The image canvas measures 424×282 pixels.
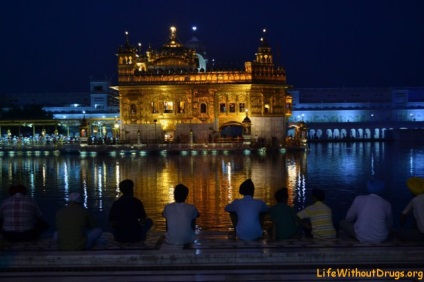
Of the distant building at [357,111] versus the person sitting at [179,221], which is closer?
the person sitting at [179,221]

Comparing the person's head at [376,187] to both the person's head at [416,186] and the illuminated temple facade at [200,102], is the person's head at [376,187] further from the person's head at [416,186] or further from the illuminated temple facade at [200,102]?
the illuminated temple facade at [200,102]

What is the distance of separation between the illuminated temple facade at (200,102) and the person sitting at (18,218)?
120 feet

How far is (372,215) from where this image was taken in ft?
28.0

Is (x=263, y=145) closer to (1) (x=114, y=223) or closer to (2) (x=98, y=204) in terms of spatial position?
(2) (x=98, y=204)

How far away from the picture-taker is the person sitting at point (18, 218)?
30.0 ft

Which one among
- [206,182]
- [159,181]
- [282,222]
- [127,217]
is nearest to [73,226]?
[127,217]

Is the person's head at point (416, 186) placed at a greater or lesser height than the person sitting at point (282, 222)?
greater

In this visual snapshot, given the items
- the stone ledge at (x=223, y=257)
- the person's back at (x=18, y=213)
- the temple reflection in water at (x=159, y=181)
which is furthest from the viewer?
the temple reflection in water at (x=159, y=181)

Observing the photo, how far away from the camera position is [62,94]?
86.1m

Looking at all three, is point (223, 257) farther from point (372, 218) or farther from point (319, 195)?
point (372, 218)

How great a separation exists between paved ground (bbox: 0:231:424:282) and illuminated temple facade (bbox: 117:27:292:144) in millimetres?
37471

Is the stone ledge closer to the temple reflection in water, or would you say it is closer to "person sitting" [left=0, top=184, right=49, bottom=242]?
"person sitting" [left=0, top=184, right=49, bottom=242]

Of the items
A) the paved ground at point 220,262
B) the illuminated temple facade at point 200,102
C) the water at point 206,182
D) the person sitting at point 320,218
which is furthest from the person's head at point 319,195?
the illuminated temple facade at point 200,102

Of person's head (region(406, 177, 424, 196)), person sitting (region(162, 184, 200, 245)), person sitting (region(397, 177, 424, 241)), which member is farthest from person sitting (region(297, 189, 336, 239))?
person sitting (region(162, 184, 200, 245))
